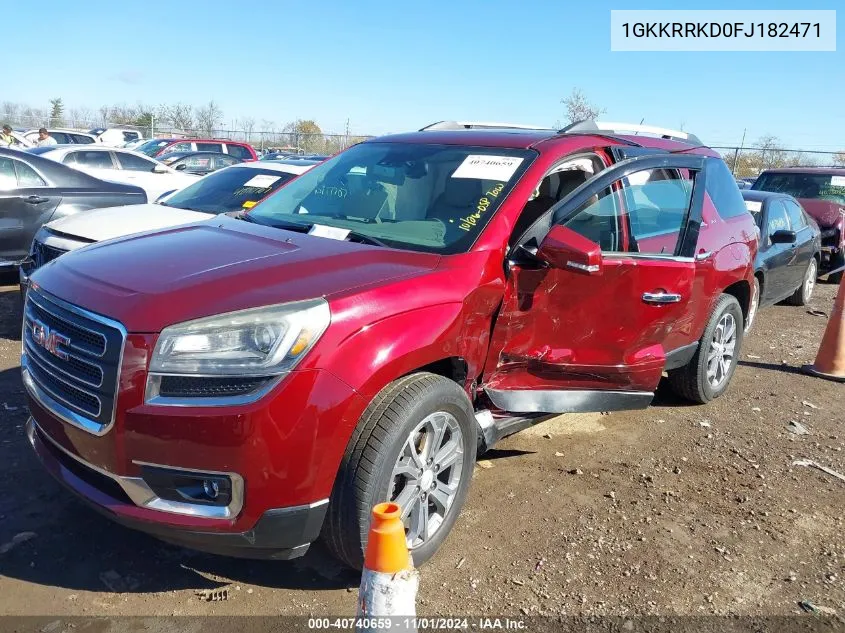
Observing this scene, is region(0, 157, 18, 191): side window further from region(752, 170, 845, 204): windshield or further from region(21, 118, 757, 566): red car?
region(752, 170, 845, 204): windshield

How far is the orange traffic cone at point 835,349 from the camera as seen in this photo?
603 centimetres

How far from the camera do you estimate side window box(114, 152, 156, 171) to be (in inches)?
498

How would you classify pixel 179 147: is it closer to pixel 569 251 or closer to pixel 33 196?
pixel 33 196

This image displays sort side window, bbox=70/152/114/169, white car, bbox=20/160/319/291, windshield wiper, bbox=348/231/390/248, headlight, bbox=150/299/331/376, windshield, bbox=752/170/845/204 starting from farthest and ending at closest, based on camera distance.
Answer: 1. side window, bbox=70/152/114/169
2. windshield, bbox=752/170/845/204
3. white car, bbox=20/160/319/291
4. windshield wiper, bbox=348/231/390/248
5. headlight, bbox=150/299/331/376

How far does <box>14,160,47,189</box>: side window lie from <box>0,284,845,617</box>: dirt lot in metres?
3.37

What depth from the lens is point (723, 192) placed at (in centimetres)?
516

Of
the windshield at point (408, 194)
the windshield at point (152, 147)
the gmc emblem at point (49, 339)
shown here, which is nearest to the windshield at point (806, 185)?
the windshield at point (408, 194)

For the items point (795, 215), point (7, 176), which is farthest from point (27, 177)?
point (795, 215)

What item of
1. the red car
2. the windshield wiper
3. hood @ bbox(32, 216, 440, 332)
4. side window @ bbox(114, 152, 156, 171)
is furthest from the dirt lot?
side window @ bbox(114, 152, 156, 171)

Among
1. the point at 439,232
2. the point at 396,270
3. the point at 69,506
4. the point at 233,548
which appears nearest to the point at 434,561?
the point at 233,548

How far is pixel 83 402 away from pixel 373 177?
2029mm

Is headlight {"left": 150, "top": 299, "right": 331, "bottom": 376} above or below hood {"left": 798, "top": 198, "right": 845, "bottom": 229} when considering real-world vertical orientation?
below

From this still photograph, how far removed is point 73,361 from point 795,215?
28.3ft

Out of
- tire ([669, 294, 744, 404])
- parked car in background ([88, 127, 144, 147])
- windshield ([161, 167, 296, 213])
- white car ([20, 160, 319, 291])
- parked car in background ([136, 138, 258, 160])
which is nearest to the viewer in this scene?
tire ([669, 294, 744, 404])
